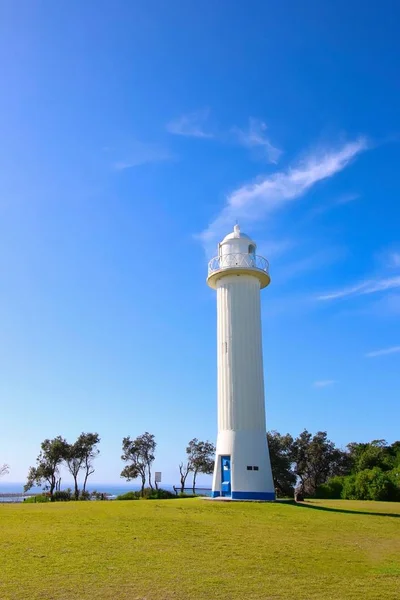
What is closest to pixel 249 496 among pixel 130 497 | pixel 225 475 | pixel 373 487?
pixel 225 475

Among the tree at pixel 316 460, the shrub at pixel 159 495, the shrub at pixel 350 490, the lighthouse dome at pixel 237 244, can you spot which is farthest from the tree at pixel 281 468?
the lighthouse dome at pixel 237 244

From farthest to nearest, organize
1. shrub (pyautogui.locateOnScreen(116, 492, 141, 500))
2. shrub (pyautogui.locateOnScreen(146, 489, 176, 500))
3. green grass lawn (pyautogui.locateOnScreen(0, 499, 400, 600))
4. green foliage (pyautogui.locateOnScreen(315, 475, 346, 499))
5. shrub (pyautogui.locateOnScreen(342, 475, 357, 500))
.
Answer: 1. green foliage (pyautogui.locateOnScreen(315, 475, 346, 499))
2. shrub (pyautogui.locateOnScreen(342, 475, 357, 500))
3. shrub (pyautogui.locateOnScreen(116, 492, 141, 500))
4. shrub (pyautogui.locateOnScreen(146, 489, 176, 500))
5. green grass lawn (pyautogui.locateOnScreen(0, 499, 400, 600))

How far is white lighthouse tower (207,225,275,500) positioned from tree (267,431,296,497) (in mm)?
16969

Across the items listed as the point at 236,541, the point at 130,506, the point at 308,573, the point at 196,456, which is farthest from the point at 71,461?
the point at 308,573

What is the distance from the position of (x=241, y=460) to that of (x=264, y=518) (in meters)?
7.24

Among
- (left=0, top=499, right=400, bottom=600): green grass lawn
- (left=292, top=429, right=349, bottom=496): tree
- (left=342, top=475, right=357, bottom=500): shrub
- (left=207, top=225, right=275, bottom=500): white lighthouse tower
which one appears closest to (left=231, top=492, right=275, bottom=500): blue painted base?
(left=207, top=225, right=275, bottom=500): white lighthouse tower

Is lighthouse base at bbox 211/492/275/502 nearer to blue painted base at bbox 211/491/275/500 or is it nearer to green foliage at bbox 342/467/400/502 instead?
blue painted base at bbox 211/491/275/500

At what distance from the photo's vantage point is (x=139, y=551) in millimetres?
10891

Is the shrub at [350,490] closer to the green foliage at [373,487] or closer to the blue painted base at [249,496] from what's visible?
the green foliage at [373,487]

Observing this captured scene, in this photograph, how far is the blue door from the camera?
24.6 m

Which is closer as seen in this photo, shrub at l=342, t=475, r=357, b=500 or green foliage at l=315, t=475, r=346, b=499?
shrub at l=342, t=475, r=357, b=500

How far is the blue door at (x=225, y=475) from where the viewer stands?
24.6m

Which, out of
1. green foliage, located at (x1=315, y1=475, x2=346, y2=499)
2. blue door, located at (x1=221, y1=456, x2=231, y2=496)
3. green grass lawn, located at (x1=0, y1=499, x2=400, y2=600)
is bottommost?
green foliage, located at (x1=315, y1=475, x2=346, y2=499)

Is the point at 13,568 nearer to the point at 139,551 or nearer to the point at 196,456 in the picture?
the point at 139,551
